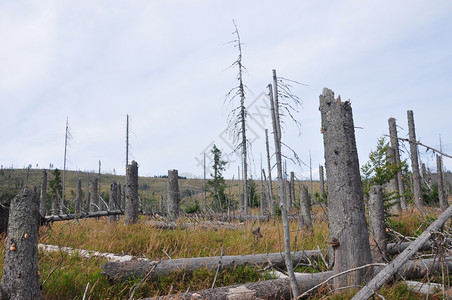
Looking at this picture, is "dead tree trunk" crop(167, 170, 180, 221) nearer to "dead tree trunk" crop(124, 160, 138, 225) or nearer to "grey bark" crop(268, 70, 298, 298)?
"dead tree trunk" crop(124, 160, 138, 225)

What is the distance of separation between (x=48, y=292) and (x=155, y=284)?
1727 millimetres

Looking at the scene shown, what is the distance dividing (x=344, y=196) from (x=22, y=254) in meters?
4.71

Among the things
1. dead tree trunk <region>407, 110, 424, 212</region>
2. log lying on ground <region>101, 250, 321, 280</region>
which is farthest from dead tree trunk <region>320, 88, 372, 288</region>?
dead tree trunk <region>407, 110, 424, 212</region>

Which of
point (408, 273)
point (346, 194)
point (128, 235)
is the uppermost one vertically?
point (346, 194)

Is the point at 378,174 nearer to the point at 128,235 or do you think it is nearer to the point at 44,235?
the point at 128,235

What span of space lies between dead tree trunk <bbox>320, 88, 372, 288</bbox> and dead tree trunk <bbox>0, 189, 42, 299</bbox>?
14.5ft

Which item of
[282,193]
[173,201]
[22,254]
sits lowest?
[22,254]

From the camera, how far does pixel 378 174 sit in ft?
43.1

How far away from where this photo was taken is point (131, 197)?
10.7 metres

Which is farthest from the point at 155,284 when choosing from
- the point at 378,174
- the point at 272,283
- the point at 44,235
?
the point at 378,174

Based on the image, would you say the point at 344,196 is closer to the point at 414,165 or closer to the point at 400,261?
the point at 400,261

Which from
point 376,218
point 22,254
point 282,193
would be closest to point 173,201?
point 376,218

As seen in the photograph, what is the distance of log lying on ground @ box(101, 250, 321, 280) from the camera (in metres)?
5.64

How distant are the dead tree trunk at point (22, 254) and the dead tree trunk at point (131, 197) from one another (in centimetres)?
652
